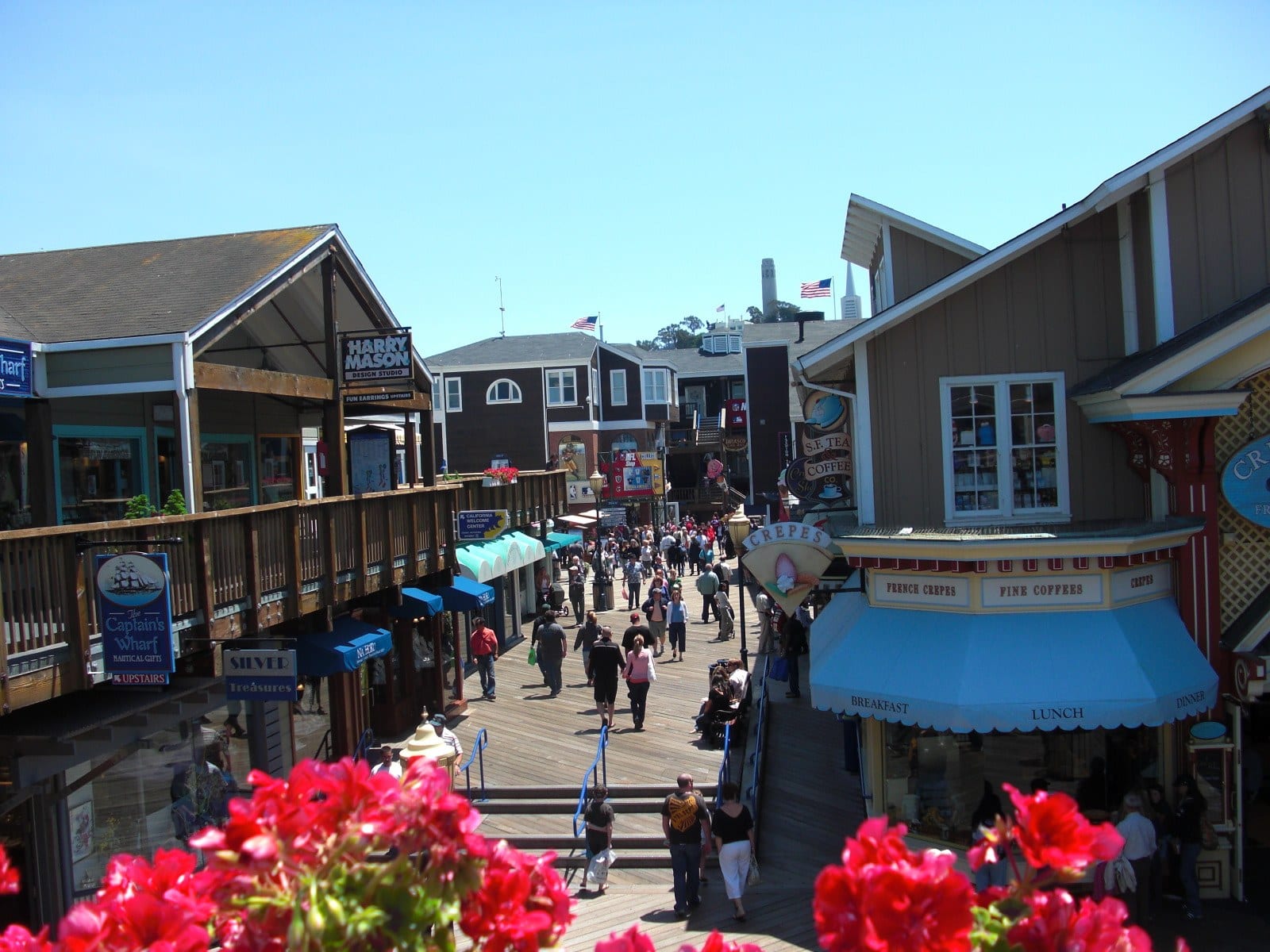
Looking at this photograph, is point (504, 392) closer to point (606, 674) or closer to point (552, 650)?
point (552, 650)

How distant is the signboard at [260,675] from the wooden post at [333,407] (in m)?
4.28

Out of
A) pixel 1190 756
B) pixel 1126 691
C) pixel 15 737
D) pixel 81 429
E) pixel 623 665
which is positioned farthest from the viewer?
pixel 623 665

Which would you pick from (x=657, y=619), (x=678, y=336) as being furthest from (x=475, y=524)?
(x=678, y=336)

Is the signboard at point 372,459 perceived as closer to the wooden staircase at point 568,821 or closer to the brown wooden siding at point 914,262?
the wooden staircase at point 568,821

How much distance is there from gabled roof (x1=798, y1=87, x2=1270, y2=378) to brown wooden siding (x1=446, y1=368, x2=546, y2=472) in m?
38.4

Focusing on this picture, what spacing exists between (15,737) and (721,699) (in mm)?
9858

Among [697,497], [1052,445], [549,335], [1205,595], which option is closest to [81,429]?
[1052,445]

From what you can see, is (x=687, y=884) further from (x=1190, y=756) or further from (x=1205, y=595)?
(x=1205, y=595)

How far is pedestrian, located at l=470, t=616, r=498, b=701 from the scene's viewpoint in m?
20.5

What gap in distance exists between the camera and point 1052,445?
12.1 meters

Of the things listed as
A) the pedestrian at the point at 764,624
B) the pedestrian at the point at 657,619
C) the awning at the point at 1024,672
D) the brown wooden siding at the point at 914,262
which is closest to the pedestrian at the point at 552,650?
the pedestrian at the point at 657,619

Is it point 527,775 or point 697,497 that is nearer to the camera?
point 527,775

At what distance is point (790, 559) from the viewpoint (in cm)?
1223

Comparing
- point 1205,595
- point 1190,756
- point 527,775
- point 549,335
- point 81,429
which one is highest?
point 549,335
